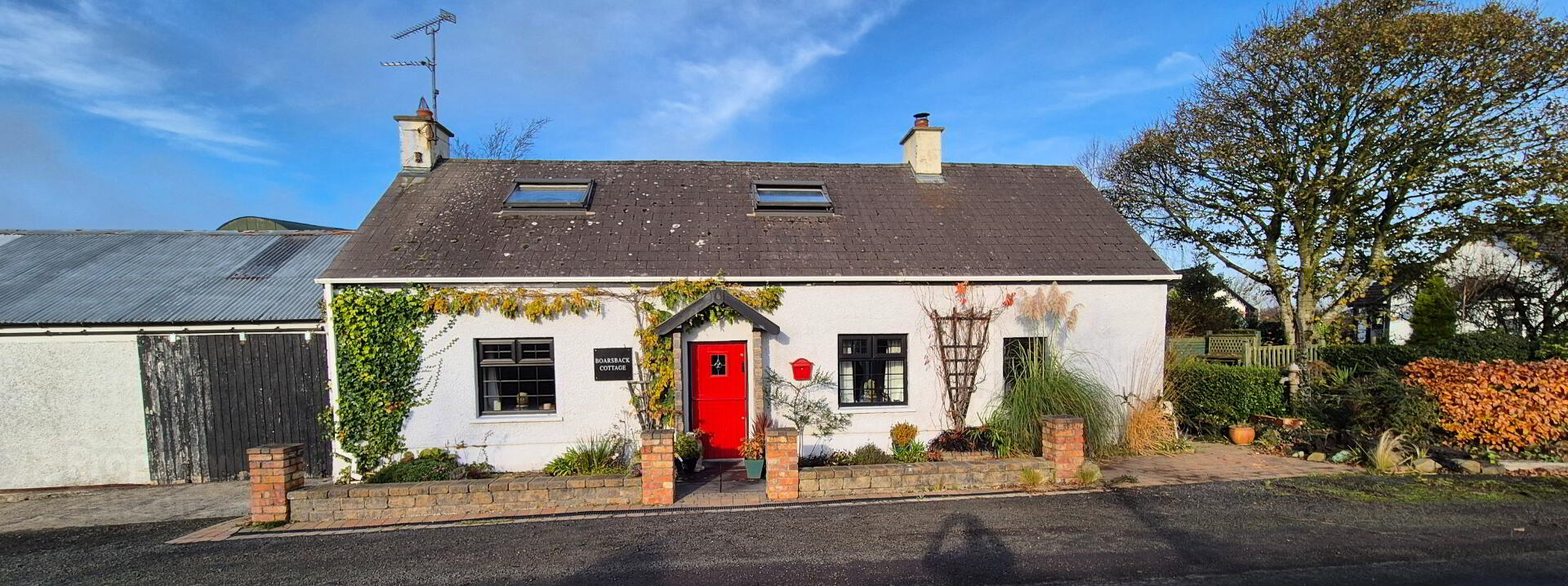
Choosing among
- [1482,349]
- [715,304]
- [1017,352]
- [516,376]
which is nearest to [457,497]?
[516,376]

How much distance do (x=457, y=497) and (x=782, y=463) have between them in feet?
11.7

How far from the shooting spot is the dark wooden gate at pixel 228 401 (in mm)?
9031

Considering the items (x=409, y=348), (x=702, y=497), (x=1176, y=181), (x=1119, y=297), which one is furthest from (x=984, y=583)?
(x=1176, y=181)

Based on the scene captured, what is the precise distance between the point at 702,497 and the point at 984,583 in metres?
3.49

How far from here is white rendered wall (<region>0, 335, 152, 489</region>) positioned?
8.77 metres

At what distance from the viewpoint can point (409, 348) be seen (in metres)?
8.69

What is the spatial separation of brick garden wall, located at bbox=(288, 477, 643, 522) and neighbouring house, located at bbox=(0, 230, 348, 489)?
10.00 feet

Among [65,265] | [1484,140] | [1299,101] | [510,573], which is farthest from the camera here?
[1299,101]

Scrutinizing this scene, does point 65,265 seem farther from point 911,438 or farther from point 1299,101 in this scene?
point 1299,101

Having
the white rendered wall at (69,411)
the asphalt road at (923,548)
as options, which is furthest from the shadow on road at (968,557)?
the white rendered wall at (69,411)

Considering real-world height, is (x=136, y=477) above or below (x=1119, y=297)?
below

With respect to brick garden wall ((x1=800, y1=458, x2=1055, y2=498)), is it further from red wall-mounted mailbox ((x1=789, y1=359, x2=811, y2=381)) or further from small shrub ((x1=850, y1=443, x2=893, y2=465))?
red wall-mounted mailbox ((x1=789, y1=359, x2=811, y2=381))

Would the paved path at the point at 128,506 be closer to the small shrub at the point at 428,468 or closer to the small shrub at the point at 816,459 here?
the small shrub at the point at 428,468

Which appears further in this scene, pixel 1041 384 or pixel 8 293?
pixel 8 293
